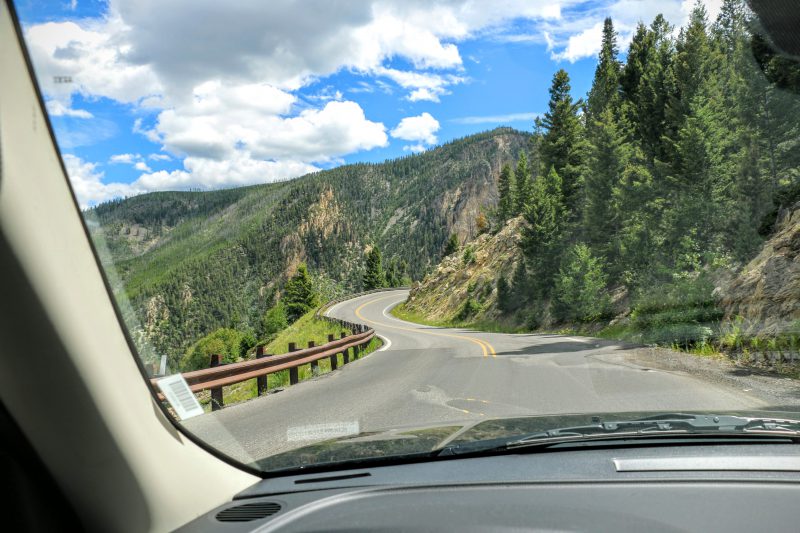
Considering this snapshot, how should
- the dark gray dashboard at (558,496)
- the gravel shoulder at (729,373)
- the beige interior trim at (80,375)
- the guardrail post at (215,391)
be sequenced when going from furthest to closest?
1. the gravel shoulder at (729,373)
2. the guardrail post at (215,391)
3. the dark gray dashboard at (558,496)
4. the beige interior trim at (80,375)

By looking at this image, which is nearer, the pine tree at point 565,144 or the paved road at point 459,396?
the paved road at point 459,396

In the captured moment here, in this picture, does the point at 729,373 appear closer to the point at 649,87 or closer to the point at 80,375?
the point at 80,375

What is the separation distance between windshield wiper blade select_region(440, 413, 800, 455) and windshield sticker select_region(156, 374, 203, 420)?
46.1 inches

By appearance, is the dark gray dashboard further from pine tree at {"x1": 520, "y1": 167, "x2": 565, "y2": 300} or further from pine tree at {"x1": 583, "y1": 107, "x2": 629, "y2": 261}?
pine tree at {"x1": 520, "y1": 167, "x2": 565, "y2": 300}

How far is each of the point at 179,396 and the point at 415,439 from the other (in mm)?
1255

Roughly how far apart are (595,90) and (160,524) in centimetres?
2730

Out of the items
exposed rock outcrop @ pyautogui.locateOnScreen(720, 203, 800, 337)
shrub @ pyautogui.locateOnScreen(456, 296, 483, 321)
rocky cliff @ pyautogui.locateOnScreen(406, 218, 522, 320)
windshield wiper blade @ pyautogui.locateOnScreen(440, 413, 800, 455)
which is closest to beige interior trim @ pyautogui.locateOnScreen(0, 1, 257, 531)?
windshield wiper blade @ pyautogui.locateOnScreen(440, 413, 800, 455)

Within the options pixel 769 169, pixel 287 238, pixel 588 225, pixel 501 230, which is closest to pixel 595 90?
pixel 588 225

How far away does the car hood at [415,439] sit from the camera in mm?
2838

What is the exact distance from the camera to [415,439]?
10.2ft

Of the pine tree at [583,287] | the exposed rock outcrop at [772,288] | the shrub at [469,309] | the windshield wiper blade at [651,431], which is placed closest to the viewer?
the windshield wiper blade at [651,431]

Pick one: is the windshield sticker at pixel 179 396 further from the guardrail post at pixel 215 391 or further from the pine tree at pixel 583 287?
the pine tree at pixel 583 287

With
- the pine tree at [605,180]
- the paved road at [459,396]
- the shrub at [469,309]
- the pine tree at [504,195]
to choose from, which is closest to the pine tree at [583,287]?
the pine tree at [605,180]

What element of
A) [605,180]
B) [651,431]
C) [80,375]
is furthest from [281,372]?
[605,180]
